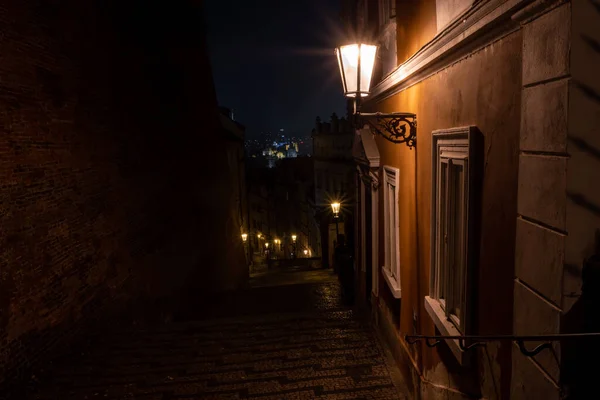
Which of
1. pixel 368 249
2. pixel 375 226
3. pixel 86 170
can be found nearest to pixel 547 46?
pixel 375 226

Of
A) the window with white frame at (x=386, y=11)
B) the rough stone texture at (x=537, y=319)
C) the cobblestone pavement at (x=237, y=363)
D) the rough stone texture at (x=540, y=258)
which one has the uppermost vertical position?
the window with white frame at (x=386, y=11)

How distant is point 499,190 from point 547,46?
1.06m

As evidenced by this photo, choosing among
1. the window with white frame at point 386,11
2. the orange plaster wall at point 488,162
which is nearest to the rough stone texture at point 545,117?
the orange plaster wall at point 488,162

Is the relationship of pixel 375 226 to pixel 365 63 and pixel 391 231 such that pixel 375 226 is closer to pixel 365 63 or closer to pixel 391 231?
pixel 391 231

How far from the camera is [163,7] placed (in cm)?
1297

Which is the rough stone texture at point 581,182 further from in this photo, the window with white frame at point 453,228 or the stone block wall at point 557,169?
the window with white frame at point 453,228

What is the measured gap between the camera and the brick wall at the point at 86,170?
5480 millimetres

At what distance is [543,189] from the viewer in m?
2.33

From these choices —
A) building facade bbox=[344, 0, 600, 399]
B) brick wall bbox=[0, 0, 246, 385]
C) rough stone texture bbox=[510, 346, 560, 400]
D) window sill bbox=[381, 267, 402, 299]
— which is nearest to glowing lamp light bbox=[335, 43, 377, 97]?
building facade bbox=[344, 0, 600, 399]

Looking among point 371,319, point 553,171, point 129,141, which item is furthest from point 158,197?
point 553,171

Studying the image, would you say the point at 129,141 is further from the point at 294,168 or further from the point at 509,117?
the point at 294,168

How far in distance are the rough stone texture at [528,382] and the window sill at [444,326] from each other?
2.61ft

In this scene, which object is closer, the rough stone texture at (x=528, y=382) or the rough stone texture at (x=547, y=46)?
the rough stone texture at (x=547, y=46)

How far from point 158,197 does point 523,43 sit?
32.3 ft
